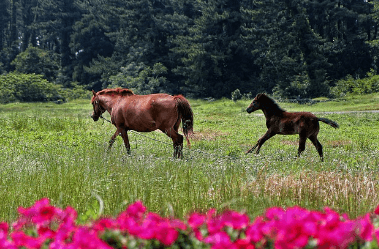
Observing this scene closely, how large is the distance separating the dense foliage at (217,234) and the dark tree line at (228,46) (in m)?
38.7

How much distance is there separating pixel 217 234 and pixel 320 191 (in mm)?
3479

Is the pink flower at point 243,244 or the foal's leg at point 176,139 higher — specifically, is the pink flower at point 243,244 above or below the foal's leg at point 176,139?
above

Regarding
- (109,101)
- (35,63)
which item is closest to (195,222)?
(109,101)

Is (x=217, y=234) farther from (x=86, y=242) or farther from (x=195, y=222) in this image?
(x=86, y=242)

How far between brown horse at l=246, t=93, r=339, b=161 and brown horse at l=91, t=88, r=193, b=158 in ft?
6.01

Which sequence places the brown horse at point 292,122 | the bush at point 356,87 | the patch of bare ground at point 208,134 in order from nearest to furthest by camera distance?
the brown horse at point 292,122, the patch of bare ground at point 208,134, the bush at point 356,87

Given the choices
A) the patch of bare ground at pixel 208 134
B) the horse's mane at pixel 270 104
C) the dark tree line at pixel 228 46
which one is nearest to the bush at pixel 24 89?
the dark tree line at pixel 228 46

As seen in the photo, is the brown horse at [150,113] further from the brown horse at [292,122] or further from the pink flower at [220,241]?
the pink flower at [220,241]

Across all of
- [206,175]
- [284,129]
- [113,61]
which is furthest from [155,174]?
[113,61]

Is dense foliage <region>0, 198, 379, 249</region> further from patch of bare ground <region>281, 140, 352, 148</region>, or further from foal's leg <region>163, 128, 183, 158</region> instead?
patch of bare ground <region>281, 140, 352, 148</region>

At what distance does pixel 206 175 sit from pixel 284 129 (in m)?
4.36

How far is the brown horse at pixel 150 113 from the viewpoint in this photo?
1041 cm

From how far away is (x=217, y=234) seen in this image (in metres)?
2.37

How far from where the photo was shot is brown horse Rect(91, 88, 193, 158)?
1041 centimetres
